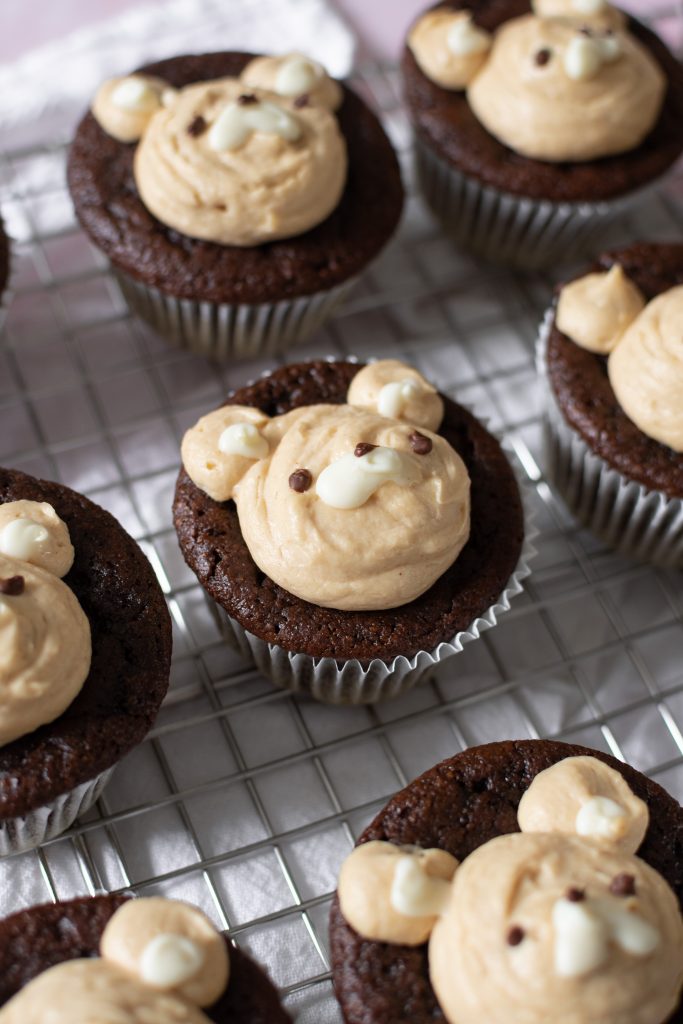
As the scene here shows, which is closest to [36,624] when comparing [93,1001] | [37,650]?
[37,650]

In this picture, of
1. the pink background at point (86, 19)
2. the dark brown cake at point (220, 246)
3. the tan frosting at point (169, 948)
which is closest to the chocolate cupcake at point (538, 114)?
the dark brown cake at point (220, 246)

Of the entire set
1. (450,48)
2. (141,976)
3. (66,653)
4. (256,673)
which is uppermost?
(450,48)

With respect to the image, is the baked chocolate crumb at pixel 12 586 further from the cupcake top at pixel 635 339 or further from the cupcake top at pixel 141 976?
the cupcake top at pixel 635 339

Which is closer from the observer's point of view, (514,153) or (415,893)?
(415,893)

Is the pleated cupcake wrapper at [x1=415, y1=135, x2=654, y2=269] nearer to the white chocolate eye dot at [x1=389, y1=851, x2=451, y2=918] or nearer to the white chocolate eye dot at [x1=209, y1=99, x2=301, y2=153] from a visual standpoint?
the white chocolate eye dot at [x1=209, y1=99, x2=301, y2=153]

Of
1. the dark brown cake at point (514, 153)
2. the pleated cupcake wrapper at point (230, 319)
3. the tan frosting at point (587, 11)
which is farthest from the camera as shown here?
the tan frosting at point (587, 11)

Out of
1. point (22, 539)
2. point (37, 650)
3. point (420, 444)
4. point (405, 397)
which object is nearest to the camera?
point (37, 650)

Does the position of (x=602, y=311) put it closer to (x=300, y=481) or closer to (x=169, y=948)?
(x=300, y=481)
